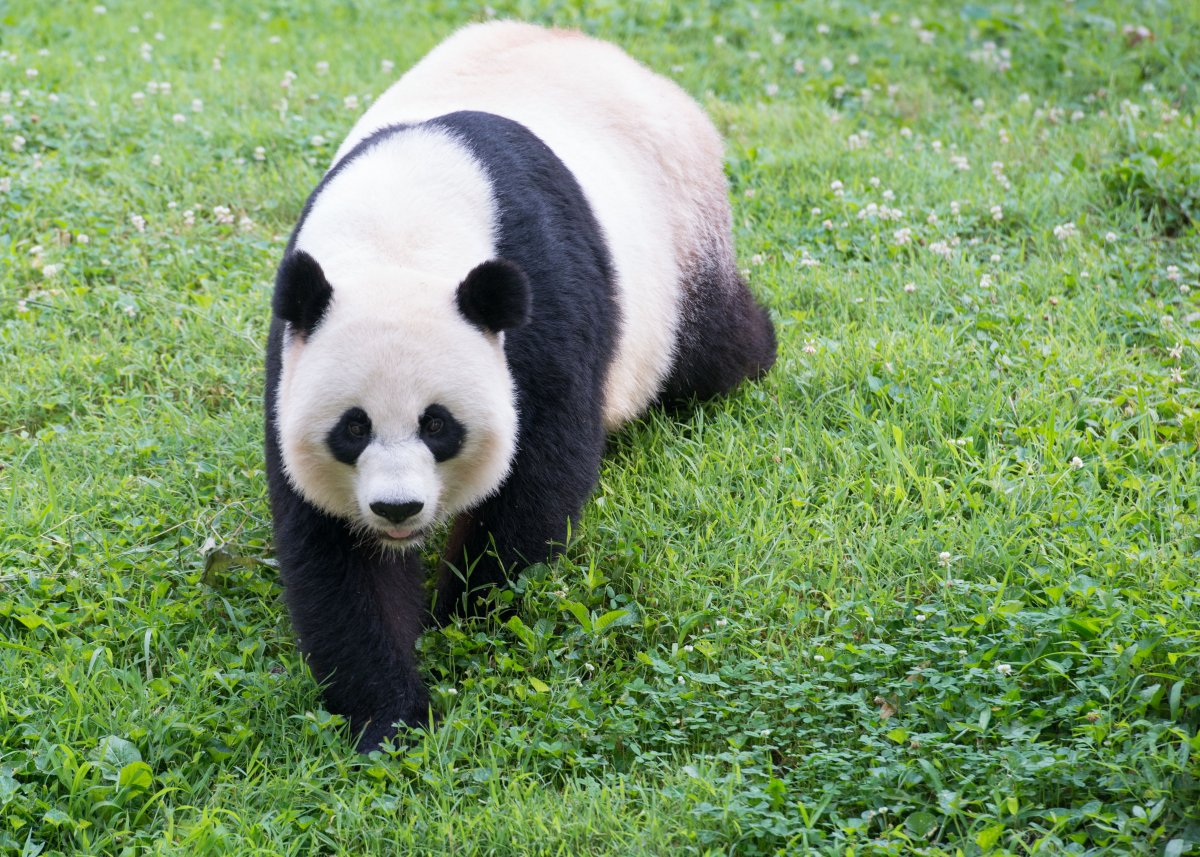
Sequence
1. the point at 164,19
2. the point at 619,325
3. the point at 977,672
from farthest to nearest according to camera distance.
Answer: the point at 164,19 < the point at 619,325 < the point at 977,672

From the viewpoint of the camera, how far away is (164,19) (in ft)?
31.2

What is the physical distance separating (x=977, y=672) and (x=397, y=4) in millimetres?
7936

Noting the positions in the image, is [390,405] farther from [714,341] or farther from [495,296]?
[714,341]

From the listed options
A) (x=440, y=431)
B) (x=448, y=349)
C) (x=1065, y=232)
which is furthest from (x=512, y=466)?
(x=1065, y=232)

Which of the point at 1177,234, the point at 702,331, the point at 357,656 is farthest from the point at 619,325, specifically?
the point at 1177,234

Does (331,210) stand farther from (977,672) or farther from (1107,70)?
(1107,70)

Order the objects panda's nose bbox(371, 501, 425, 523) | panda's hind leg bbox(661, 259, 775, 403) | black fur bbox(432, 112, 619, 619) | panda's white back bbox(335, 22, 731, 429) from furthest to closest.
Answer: panda's hind leg bbox(661, 259, 775, 403) → panda's white back bbox(335, 22, 731, 429) → black fur bbox(432, 112, 619, 619) → panda's nose bbox(371, 501, 425, 523)

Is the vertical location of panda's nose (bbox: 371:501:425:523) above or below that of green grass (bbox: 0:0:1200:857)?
above

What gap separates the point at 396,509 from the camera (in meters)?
3.56

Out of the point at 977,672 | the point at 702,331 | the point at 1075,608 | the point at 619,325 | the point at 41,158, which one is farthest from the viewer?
the point at 41,158

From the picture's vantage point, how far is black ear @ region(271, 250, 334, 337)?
364 centimetres

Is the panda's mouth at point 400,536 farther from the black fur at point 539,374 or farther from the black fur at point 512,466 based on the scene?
the black fur at point 539,374

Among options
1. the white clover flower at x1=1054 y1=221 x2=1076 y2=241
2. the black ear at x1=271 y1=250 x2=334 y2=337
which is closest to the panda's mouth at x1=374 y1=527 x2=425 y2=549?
the black ear at x1=271 y1=250 x2=334 y2=337

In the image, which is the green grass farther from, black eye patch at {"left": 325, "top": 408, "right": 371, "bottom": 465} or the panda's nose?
black eye patch at {"left": 325, "top": 408, "right": 371, "bottom": 465}
